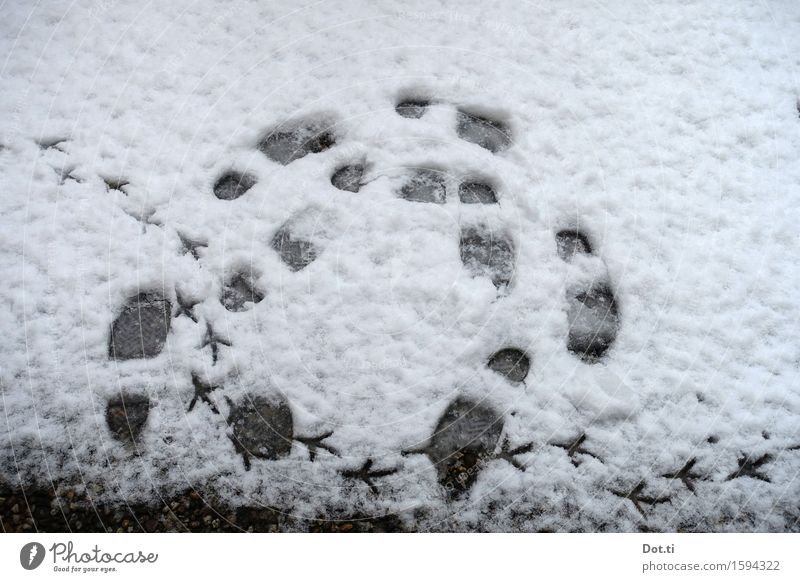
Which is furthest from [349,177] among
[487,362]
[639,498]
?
[639,498]

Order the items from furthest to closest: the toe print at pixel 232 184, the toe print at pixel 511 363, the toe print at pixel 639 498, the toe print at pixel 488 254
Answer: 1. the toe print at pixel 232 184
2. the toe print at pixel 488 254
3. the toe print at pixel 511 363
4. the toe print at pixel 639 498

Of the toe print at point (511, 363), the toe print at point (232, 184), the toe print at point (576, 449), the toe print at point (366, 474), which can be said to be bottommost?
the toe print at point (366, 474)

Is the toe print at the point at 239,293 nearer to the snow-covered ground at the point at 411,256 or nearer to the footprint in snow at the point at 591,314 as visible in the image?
the snow-covered ground at the point at 411,256

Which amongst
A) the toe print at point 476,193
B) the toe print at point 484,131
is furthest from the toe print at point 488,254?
the toe print at point 484,131

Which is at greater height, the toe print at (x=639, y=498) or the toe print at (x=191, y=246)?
the toe print at (x=191, y=246)

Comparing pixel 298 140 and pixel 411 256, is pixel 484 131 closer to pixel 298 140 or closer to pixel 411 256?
pixel 411 256

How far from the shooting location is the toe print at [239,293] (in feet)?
8.18

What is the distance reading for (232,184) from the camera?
2.67 meters

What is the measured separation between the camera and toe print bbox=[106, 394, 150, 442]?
2.36 meters

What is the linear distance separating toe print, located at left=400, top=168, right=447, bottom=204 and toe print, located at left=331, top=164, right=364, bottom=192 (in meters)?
0.22

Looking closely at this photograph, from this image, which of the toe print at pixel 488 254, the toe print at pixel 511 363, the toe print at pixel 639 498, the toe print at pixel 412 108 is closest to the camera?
the toe print at pixel 639 498

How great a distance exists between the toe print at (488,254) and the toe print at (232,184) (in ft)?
3.53

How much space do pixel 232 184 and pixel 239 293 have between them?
1.85ft
